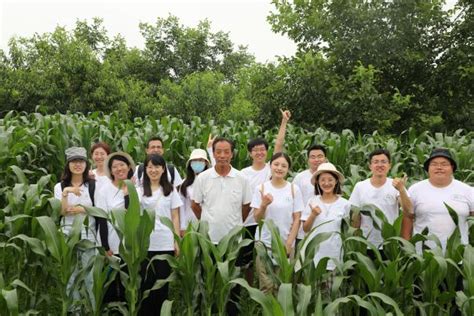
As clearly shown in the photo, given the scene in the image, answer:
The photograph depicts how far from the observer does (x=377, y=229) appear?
412 cm

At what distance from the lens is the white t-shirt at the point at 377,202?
4242 millimetres

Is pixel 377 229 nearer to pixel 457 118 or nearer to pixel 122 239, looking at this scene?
pixel 122 239

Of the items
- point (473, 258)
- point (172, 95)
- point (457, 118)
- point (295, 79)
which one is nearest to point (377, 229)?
point (473, 258)

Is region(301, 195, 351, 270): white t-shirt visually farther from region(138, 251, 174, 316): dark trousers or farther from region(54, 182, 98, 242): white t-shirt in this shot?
region(54, 182, 98, 242): white t-shirt

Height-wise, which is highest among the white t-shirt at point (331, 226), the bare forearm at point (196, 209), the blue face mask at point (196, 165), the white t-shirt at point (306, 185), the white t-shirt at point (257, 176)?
the blue face mask at point (196, 165)

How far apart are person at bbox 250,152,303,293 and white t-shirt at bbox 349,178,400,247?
1.50 feet

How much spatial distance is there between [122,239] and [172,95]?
2157 cm

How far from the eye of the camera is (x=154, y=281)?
161 inches

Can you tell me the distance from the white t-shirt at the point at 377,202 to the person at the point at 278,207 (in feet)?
1.50

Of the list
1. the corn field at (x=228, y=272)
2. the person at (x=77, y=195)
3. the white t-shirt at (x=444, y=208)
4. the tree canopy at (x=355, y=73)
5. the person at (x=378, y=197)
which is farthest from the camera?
the tree canopy at (x=355, y=73)

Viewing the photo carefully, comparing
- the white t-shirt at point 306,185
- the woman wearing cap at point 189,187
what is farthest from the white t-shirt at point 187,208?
the white t-shirt at point 306,185

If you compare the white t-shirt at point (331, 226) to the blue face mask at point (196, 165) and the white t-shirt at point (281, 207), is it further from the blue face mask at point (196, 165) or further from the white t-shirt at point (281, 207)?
the blue face mask at point (196, 165)

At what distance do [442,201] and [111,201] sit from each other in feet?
8.03

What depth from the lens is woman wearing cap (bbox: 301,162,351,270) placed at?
400 cm
